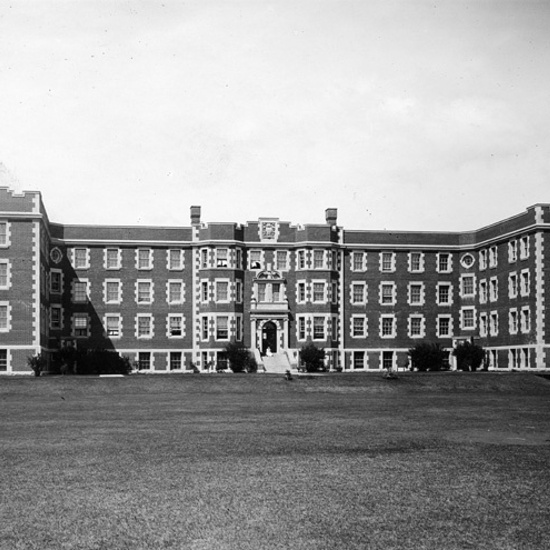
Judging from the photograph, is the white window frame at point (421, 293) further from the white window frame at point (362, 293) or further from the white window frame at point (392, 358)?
the white window frame at point (392, 358)

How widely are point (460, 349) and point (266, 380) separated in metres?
22.5

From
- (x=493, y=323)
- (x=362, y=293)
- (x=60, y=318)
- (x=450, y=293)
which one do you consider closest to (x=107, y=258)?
(x=60, y=318)

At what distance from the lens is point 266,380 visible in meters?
43.9

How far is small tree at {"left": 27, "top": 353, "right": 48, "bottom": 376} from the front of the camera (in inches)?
1934

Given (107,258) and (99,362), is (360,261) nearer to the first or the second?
(107,258)

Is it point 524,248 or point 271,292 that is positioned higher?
point 524,248

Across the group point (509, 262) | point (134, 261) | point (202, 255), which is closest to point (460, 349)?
point (509, 262)

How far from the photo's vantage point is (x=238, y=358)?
193 ft

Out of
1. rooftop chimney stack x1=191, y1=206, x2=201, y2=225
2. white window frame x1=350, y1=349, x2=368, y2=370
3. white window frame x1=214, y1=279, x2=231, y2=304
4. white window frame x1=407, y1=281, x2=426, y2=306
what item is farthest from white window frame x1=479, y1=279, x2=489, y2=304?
rooftop chimney stack x1=191, y1=206, x2=201, y2=225

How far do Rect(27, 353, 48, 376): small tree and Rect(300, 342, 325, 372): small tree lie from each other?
17.6m

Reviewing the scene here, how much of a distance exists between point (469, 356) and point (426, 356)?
3016mm

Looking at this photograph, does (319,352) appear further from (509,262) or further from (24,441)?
(24,441)

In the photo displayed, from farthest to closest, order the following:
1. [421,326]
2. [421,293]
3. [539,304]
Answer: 1. [421,293]
2. [421,326]
3. [539,304]

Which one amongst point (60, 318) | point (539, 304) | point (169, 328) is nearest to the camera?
point (539, 304)
